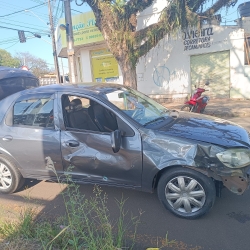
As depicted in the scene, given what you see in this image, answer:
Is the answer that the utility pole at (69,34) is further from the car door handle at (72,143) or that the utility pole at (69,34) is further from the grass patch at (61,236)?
the grass patch at (61,236)

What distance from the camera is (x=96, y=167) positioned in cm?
349

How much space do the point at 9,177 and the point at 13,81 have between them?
122 inches

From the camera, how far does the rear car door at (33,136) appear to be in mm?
3701

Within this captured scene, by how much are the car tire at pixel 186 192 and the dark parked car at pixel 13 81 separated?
455cm

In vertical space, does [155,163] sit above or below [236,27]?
below

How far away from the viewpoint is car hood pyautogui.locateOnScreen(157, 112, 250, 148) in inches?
121

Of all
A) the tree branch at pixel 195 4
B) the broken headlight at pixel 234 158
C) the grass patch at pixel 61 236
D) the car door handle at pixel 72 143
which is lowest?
the grass patch at pixel 61 236

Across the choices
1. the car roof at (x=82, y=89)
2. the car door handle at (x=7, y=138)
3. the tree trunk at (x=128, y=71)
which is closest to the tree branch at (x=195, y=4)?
the tree trunk at (x=128, y=71)

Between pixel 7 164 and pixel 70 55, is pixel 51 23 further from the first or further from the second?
pixel 7 164

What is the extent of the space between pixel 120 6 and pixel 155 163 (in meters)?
7.94

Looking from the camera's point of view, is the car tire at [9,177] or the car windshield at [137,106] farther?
the car tire at [9,177]

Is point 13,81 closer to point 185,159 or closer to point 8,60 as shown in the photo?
point 185,159

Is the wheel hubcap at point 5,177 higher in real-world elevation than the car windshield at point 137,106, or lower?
lower

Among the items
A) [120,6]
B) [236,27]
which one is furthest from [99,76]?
[236,27]
